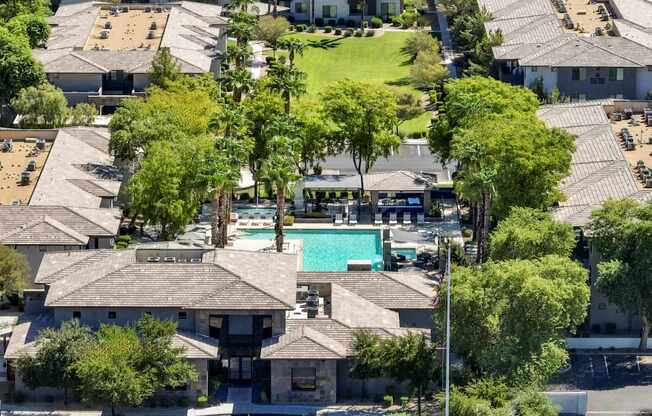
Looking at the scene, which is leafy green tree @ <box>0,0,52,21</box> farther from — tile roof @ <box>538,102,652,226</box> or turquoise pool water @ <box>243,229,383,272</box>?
tile roof @ <box>538,102,652,226</box>

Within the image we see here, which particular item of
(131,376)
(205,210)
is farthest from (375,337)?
(205,210)

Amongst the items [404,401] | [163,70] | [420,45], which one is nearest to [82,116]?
[163,70]

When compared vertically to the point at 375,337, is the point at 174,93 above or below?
above

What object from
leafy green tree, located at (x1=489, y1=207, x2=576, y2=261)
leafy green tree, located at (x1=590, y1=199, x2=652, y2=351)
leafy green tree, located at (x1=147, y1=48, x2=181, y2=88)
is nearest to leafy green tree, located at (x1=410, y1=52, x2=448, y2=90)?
leafy green tree, located at (x1=147, y1=48, x2=181, y2=88)

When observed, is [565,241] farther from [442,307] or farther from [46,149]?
[46,149]

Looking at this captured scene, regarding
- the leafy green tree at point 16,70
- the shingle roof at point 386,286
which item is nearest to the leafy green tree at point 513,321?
the shingle roof at point 386,286

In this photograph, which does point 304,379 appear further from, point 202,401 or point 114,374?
point 114,374
